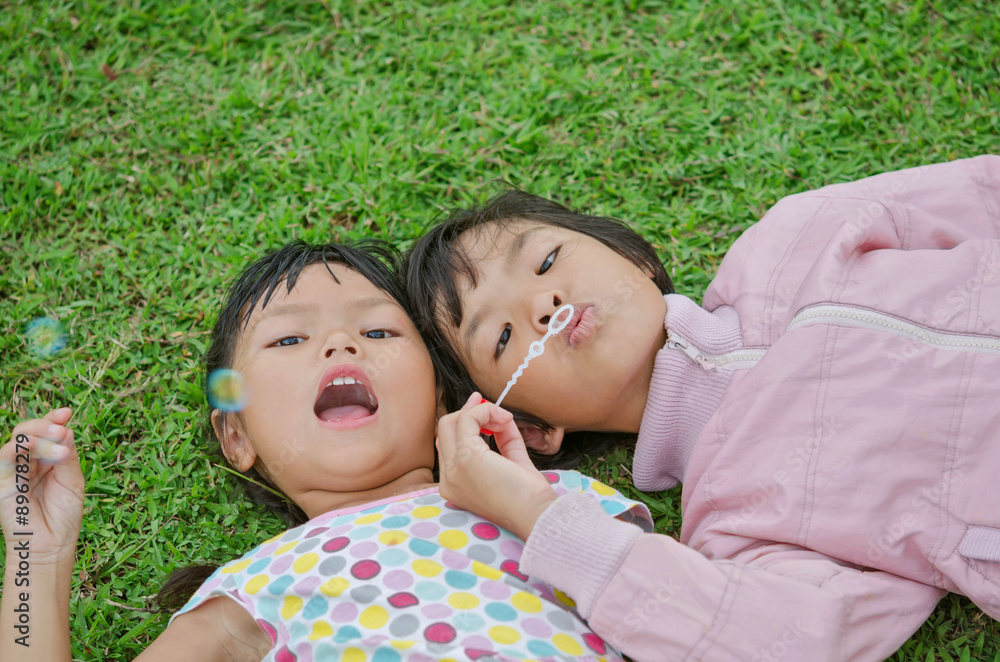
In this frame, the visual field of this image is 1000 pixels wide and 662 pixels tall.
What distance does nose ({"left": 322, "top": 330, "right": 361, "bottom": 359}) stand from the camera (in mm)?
2021

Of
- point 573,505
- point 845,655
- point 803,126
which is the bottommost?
point 845,655

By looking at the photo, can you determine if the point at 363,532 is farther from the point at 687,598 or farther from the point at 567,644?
the point at 687,598

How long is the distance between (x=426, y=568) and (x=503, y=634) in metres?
0.24

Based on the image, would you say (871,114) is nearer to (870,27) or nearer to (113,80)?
(870,27)

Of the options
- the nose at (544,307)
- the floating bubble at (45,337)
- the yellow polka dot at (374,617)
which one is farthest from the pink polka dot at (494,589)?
the floating bubble at (45,337)

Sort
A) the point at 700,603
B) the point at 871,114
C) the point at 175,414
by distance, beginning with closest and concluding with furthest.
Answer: the point at 700,603 → the point at 175,414 → the point at 871,114

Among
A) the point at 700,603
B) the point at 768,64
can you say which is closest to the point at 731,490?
the point at 700,603

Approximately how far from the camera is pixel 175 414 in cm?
244

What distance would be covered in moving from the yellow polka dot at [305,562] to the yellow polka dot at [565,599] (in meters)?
0.56

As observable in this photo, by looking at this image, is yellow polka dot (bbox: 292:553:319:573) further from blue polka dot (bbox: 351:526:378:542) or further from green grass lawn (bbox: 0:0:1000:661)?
green grass lawn (bbox: 0:0:1000:661)

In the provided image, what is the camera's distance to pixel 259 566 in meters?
1.86

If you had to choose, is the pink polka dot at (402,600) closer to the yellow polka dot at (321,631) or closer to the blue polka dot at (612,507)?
the yellow polka dot at (321,631)

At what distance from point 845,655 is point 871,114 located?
1.96 metres

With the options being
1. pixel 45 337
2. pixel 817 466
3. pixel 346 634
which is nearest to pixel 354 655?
pixel 346 634
